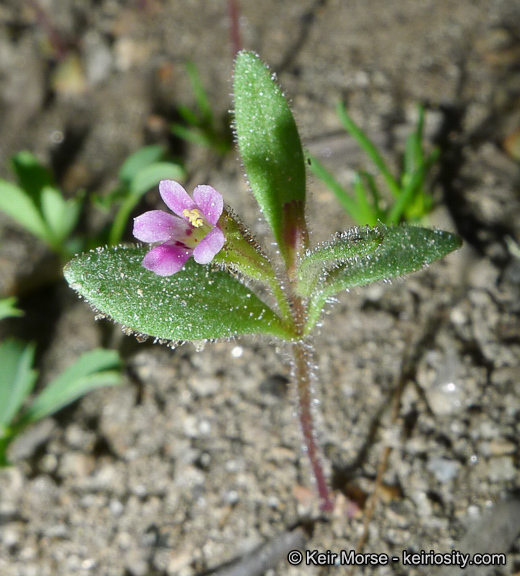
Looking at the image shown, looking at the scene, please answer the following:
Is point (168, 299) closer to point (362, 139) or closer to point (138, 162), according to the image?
point (362, 139)

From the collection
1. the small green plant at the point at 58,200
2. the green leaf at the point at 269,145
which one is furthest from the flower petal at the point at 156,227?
the small green plant at the point at 58,200

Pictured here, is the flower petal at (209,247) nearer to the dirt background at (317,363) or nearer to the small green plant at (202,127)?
the dirt background at (317,363)

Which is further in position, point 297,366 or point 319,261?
point 297,366

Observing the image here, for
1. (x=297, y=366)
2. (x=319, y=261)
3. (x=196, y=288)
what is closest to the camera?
(x=319, y=261)

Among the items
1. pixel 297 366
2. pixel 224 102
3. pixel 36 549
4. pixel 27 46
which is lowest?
pixel 36 549

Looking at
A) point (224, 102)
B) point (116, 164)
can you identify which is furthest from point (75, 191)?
point (224, 102)

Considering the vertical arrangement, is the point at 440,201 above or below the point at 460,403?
above

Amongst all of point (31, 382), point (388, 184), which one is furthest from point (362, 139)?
point (31, 382)

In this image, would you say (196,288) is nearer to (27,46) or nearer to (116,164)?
(116,164)
